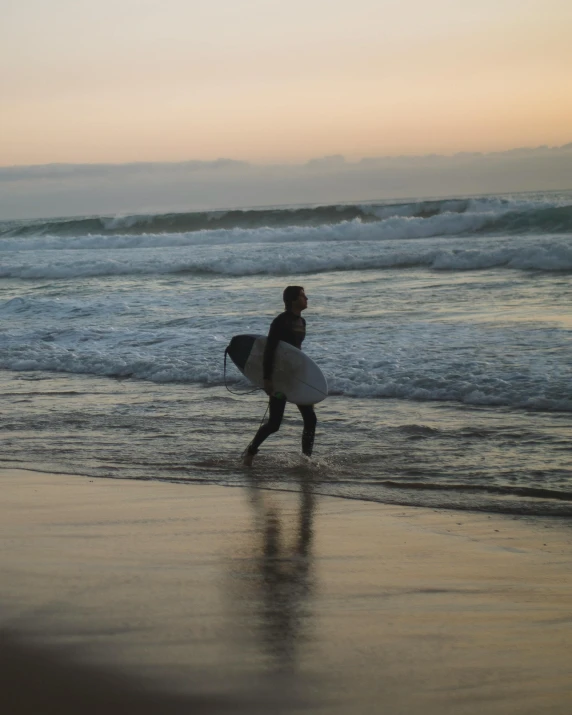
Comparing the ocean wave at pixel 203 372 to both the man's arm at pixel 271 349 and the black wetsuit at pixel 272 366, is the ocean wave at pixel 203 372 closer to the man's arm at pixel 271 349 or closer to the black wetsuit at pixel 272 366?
the black wetsuit at pixel 272 366

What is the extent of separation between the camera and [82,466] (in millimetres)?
6715

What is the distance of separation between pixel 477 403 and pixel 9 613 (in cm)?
589

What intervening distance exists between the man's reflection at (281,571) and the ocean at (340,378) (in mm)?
636

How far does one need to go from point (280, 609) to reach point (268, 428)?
10.5 ft

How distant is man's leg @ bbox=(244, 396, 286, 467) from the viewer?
6801 mm

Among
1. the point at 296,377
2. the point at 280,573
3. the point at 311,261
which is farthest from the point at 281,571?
the point at 311,261

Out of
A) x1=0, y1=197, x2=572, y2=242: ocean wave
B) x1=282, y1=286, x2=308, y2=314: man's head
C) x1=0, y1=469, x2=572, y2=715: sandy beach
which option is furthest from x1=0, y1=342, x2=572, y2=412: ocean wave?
x1=0, y1=197, x2=572, y2=242: ocean wave

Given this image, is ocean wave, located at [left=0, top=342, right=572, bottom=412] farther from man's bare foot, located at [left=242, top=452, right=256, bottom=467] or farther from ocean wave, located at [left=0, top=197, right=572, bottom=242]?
ocean wave, located at [left=0, top=197, right=572, bottom=242]

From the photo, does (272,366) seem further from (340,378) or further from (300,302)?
(340,378)

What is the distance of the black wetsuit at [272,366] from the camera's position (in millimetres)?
6703

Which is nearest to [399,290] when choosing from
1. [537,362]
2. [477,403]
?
[537,362]

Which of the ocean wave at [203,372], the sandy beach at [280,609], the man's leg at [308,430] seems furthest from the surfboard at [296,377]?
the ocean wave at [203,372]

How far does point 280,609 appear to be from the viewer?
145 inches

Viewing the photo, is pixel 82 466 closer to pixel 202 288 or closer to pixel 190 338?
pixel 190 338
